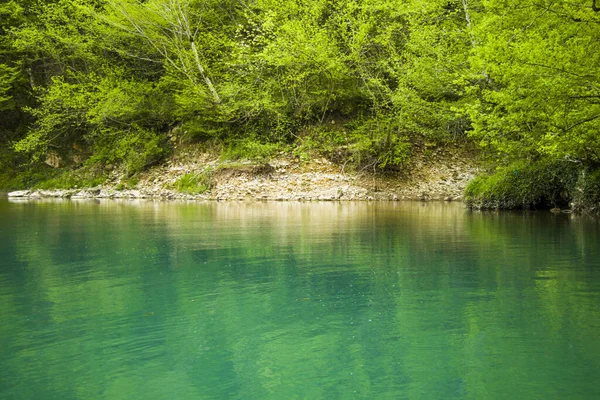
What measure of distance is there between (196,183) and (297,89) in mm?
7895

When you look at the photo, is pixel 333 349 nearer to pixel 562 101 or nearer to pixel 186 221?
pixel 562 101

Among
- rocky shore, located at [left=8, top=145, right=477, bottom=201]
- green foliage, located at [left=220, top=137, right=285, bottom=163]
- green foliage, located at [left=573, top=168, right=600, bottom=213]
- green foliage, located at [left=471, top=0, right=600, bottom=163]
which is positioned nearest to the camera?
green foliage, located at [left=471, top=0, right=600, bottom=163]

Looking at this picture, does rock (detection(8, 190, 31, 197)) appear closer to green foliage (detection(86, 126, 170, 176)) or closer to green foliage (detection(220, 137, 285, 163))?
green foliage (detection(86, 126, 170, 176))

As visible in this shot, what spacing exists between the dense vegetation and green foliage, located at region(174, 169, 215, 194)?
7.90ft

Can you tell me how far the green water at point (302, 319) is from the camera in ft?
13.9

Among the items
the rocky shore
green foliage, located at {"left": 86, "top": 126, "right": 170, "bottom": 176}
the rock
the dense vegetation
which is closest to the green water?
the dense vegetation

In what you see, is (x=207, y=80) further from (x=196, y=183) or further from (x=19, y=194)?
(x=19, y=194)

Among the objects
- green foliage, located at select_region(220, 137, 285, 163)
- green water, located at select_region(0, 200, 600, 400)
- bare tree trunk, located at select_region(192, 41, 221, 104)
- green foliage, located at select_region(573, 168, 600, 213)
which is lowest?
green water, located at select_region(0, 200, 600, 400)

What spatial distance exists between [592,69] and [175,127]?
95.0 feet

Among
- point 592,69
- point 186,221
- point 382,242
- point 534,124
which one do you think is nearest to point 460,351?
point 382,242

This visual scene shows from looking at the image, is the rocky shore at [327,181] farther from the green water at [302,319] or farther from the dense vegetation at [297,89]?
the green water at [302,319]

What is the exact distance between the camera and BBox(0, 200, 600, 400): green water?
13.9 ft

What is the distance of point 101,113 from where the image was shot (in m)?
35.5

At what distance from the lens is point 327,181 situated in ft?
96.8
